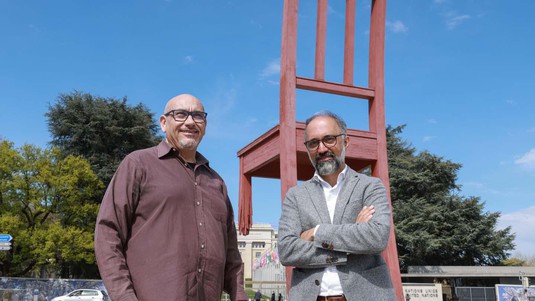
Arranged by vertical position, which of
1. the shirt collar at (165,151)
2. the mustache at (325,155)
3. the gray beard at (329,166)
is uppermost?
the shirt collar at (165,151)

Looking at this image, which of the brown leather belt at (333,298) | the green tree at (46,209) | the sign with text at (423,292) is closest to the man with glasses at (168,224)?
the brown leather belt at (333,298)

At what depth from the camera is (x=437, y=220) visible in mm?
21594

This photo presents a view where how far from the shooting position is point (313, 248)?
1.69 metres

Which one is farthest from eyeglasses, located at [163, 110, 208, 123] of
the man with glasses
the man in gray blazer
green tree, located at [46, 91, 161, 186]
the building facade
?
the building facade

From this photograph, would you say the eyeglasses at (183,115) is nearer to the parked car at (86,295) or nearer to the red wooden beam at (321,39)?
the red wooden beam at (321,39)

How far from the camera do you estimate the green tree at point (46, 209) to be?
Result: 62.4 feet

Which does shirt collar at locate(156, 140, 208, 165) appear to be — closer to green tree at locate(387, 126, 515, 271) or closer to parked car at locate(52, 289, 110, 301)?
parked car at locate(52, 289, 110, 301)

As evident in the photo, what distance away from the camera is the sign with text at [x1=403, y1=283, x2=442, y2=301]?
15.0m

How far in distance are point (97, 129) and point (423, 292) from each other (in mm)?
15637

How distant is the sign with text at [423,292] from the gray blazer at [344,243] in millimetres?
14218

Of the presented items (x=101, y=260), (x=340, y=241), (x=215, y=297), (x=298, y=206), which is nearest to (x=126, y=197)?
(x=101, y=260)

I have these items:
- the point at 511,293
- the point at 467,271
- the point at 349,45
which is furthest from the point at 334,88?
the point at 467,271

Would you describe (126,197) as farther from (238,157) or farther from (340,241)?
(238,157)

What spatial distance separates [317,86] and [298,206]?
378cm
